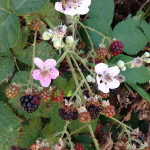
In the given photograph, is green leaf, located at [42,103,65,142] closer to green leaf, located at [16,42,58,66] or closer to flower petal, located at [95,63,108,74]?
green leaf, located at [16,42,58,66]

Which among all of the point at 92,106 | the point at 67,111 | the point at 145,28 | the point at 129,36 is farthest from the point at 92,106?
the point at 145,28

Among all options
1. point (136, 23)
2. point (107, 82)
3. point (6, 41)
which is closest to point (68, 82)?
point (107, 82)

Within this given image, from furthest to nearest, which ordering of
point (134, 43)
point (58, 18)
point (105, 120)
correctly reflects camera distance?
point (105, 120), point (134, 43), point (58, 18)

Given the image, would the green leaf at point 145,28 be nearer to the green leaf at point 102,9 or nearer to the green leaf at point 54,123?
the green leaf at point 102,9

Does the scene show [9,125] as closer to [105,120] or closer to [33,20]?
[33,20]

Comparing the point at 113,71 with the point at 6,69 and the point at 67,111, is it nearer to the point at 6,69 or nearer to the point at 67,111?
the point at 67,111

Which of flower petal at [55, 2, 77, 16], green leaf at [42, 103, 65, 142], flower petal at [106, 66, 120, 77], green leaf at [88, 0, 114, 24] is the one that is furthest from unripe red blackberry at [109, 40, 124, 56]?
green leaf at [42, 103, 65, 142]

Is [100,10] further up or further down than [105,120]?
further up

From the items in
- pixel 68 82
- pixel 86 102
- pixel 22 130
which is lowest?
pixel 22 130
